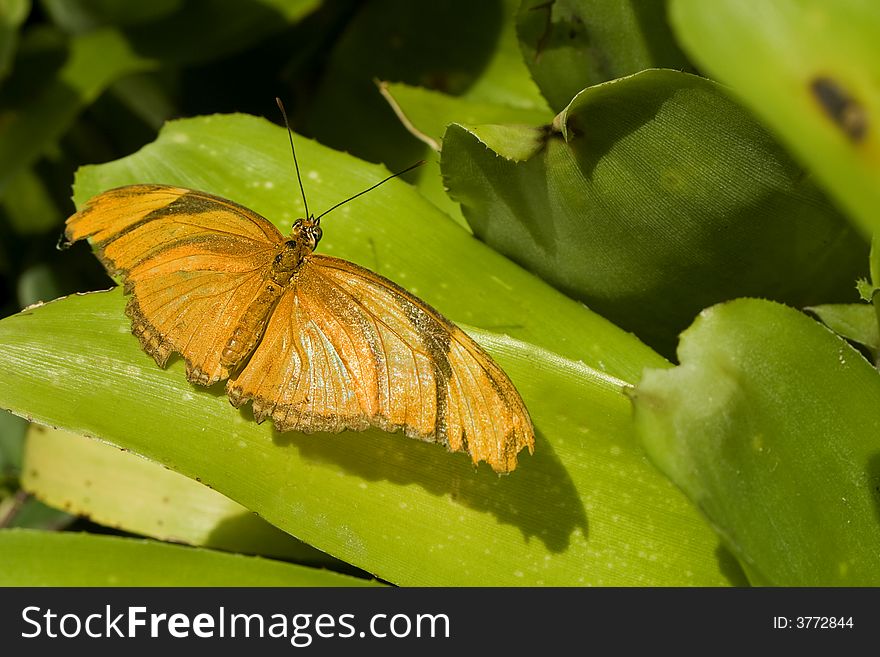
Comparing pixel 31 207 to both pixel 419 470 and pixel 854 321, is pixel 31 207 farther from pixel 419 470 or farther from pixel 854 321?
pixel 854 321

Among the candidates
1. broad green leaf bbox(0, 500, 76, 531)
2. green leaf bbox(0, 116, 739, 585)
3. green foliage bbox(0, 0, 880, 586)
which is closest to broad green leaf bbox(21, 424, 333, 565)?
green foliage bbox(0, 0, 880, 586)

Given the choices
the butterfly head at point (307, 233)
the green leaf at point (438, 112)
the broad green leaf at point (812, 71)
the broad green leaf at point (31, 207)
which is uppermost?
the broad green leaf at point (31, 207)

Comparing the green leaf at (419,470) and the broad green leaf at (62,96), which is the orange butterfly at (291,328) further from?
the broad green leaf at (62,96)

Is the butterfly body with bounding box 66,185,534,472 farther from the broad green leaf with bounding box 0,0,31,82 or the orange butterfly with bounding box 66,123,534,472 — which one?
the broad green leaf with bounding box 0,0,31,82

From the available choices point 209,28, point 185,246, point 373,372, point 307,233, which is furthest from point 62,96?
point 373,372

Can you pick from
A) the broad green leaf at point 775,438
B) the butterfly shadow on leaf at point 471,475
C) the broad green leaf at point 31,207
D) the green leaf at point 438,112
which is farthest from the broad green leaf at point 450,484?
the broad green leaf at point 31,207
